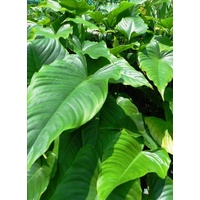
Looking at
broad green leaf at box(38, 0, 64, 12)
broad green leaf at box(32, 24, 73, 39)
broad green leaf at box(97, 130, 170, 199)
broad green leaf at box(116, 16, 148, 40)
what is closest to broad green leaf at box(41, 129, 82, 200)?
broad green leaf at box(97, 130, 170, 199)

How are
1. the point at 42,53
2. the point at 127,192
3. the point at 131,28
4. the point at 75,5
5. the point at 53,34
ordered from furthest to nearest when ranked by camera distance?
the point at 75,5 → the point at 131,28 → the point at 53,34 → the point at 42,53 → the point at 127,192

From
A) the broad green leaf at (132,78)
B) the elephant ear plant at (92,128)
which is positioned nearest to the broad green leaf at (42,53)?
the elephant ear plant at (92,128)

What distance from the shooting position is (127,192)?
0.74 meters

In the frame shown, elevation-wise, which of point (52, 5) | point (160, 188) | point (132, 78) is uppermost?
point (52, 5)

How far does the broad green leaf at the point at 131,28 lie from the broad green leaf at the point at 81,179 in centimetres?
62

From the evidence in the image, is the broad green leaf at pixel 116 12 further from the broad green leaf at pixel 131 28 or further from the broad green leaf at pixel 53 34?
the broad green leaf at pixel 53 34

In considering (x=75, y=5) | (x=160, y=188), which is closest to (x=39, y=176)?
(x=160, y=188)

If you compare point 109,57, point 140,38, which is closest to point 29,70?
point 109,57

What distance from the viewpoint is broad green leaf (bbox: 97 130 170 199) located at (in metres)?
0.71

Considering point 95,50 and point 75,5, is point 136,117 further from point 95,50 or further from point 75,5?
point 75,5

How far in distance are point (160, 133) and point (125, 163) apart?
20 centimetres

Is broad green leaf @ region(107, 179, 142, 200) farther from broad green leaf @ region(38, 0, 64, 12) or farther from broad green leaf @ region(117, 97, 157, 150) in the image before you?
broad green leaf @ region(38, 0, 64, 12)

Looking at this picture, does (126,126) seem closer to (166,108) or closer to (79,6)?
(166,108)
